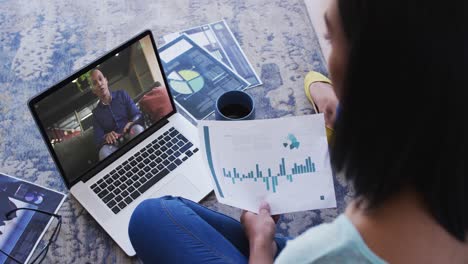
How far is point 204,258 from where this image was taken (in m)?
0.79

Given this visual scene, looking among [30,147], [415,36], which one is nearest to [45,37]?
[30,147]

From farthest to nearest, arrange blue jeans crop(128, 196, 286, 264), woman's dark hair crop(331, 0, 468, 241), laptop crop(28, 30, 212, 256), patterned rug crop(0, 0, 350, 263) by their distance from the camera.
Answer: patterned rug crop(0, 0, 350, 263), laptop crop(28, 30, 212, 256), blue jeans crop(128, 196, 286, 264), woman's dark hair crop(331, 0, 468, 241)

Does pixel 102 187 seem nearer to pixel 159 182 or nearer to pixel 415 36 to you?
pixel 159 182

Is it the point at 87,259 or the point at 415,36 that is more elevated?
the point at 415,36

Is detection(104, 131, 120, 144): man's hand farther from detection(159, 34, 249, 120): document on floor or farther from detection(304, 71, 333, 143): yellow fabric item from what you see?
detection(304, 71, 333, 143): yellow fabric item

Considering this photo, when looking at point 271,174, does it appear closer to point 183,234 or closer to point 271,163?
point 271,163

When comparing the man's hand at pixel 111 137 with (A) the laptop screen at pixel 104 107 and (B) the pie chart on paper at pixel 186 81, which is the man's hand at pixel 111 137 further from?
(B) the pie chart on paper at pixel 186 81

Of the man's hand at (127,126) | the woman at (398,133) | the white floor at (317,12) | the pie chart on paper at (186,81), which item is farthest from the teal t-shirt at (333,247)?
the white floor at (317,12)

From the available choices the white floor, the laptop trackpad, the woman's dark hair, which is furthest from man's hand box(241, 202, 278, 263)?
the white floor

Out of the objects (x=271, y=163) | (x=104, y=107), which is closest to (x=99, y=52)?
(x=104, y=107)

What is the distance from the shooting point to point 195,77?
1.19 metres

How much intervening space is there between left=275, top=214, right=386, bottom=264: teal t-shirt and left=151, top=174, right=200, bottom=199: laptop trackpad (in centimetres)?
43

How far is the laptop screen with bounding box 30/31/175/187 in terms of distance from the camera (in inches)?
35.1

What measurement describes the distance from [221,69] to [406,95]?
2.56ft
